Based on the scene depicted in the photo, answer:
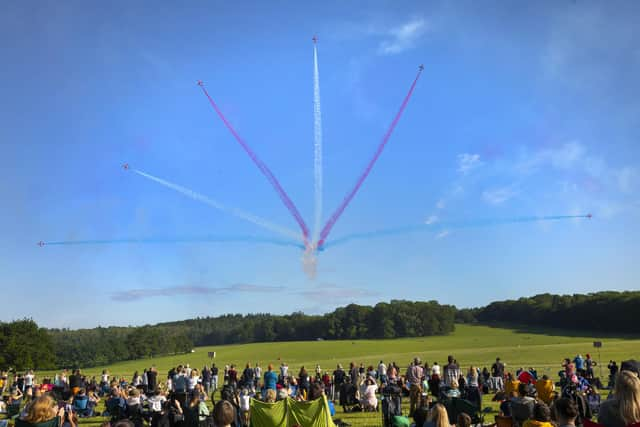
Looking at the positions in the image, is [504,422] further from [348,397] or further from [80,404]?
[80,404]

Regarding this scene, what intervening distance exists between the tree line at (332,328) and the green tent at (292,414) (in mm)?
86093

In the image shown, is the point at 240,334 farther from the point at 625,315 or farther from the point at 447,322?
the point at 625,315

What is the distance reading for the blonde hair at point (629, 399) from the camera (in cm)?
412

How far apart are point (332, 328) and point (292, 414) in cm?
9785

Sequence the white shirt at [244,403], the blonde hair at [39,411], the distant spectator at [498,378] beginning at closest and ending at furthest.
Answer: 1. the blonde hair at [39,411]
2. the white shirt at [244,403]
3. the distant spectator at [498,378]

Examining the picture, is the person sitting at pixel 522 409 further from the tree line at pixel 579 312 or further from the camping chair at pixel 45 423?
the tree line at pixel 579 312

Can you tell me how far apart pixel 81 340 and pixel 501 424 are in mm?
108948

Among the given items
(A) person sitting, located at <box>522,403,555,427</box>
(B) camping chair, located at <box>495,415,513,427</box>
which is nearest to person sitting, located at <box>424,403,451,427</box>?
(A) person sitting, located at <box>522,403,555,427</box>

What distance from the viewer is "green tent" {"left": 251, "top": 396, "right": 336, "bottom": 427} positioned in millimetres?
9773

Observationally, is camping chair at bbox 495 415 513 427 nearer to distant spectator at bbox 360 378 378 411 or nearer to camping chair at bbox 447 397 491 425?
camping chair at bbox 447 397 491 425

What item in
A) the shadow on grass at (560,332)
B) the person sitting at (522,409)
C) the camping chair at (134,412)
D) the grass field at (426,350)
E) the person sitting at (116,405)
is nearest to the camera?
the person sitting at (522,409)

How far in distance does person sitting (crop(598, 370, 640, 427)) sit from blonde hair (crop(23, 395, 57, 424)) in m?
5.65

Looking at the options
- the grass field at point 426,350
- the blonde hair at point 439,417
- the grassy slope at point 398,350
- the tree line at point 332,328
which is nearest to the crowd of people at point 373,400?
the blonde hair at point 439,417

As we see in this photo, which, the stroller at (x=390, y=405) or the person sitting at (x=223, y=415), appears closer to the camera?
the person sitting at (x=223, y=415)
